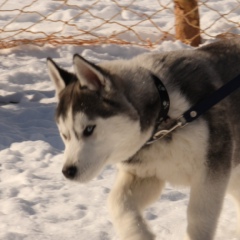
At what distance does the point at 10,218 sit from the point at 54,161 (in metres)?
1.03

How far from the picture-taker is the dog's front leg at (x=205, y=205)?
362 cm

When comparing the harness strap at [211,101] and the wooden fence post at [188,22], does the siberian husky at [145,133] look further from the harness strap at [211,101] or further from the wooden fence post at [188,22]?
the wooden fence post at [188,22]

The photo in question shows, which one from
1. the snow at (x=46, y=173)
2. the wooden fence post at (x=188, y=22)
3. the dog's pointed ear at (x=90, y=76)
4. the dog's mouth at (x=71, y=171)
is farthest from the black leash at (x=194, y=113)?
the wooden fence post at (x=188, y=22)

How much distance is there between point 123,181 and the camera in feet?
12.6

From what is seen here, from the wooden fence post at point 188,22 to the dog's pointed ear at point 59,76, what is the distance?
4.18m

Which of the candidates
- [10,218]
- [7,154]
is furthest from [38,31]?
[10,218]

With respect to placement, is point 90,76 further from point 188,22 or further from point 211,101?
point 188,22

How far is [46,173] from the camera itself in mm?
5199

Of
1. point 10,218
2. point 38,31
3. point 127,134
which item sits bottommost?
point 38,31

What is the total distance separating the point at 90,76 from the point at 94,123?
0.77 ft

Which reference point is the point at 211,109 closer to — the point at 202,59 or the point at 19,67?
the point at 202,59

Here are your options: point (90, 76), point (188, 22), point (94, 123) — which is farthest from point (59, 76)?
point (188, 22)

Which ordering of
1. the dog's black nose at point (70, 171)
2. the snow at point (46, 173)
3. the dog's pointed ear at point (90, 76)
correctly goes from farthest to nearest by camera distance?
the snow at point (46, 173) → the dog's pointed ear at point (90, 76) → the dog's black nose at point (70, 171)

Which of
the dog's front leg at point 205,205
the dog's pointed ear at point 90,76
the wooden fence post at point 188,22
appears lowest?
the wooden fence post at point 188,22
